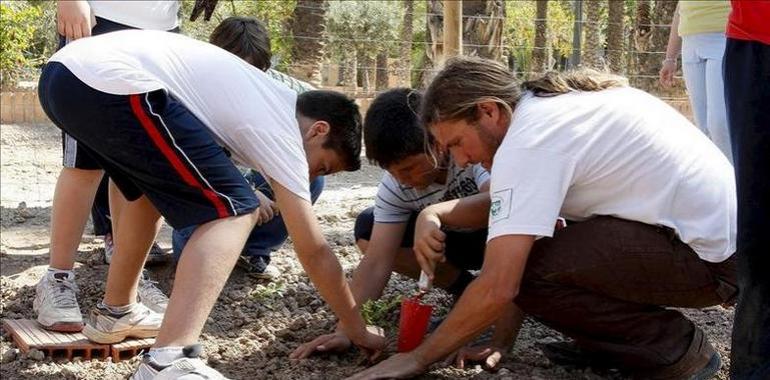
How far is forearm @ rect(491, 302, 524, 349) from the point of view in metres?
3.19

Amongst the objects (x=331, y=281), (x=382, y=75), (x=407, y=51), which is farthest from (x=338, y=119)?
(x=382, y=75)

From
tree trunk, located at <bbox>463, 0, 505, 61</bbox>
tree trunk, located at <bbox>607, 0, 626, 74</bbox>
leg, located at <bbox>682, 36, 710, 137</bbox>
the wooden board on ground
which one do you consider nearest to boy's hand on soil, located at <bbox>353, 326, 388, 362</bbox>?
the wooden board on ground

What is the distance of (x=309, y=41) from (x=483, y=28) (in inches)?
131

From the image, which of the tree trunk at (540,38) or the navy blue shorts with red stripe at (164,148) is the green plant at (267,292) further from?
the tree trunk at (540,38)

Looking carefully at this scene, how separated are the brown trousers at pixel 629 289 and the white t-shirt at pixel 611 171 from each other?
60 millimetres

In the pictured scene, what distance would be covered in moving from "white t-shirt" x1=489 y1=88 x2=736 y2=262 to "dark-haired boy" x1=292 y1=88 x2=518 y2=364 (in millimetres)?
424

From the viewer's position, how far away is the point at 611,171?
8.95 feet

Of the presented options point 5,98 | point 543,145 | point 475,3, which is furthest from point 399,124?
point 5,98

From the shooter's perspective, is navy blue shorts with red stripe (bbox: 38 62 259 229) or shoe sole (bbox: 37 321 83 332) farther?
shoe sole (bbox: 37 321 83 332)

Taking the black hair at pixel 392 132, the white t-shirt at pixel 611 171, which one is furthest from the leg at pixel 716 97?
the black hair at pixel 392 132

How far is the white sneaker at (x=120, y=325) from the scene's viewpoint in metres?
3.32

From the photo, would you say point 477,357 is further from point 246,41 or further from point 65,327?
point 246,41

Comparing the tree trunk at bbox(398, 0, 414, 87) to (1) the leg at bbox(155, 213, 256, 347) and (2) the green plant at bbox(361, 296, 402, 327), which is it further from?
(1) the leg at bbox(155, 213, 256, 347)

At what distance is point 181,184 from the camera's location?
2738 mm
